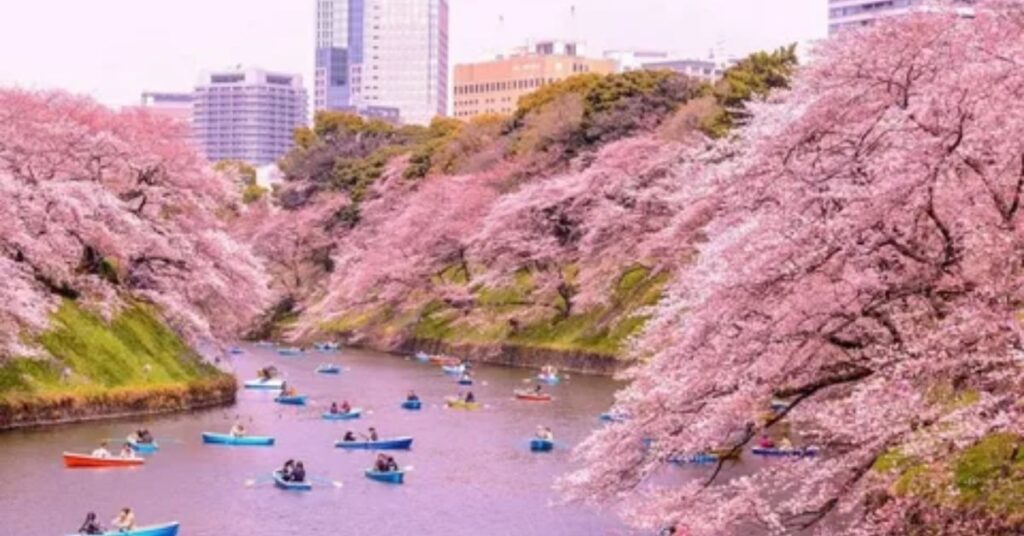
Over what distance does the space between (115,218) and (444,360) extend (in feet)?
92.0

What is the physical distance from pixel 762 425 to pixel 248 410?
121ft

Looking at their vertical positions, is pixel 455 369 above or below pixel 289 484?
below

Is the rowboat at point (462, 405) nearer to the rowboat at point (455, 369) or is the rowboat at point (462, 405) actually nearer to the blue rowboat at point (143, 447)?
the rowboat at point (455, 369)

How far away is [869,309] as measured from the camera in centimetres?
2247

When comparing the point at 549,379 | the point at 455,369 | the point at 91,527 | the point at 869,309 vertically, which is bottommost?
the point at 455,369

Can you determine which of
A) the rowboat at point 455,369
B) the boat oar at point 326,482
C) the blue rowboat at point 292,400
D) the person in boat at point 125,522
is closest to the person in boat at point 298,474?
the boat oar at point 326,482

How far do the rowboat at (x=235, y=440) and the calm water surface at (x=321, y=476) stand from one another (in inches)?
17.9

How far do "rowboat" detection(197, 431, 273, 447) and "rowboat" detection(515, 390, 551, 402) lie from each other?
14037mm

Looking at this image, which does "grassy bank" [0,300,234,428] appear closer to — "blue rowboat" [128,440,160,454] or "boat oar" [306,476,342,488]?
"blue rowboat" [128,440,160,454]

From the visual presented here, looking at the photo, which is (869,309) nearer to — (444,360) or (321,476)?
(321,476)

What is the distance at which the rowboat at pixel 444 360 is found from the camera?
77738 mm

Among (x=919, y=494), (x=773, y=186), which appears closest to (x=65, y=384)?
(x=773, y=186)

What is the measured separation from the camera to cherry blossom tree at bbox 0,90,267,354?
168ft

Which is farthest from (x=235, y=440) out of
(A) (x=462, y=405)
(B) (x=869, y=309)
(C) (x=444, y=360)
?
(C) (x=444, y=360)
